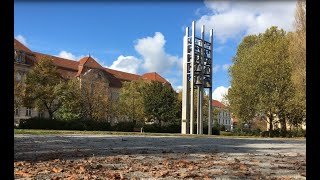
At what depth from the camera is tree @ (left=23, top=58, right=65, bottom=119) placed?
155 ft

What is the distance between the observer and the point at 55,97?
4841 centimetres

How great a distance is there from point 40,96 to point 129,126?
12.1 meters

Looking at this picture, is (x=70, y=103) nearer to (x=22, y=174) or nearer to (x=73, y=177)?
(x=22, y=174)

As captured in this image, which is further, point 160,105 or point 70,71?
point 70,71

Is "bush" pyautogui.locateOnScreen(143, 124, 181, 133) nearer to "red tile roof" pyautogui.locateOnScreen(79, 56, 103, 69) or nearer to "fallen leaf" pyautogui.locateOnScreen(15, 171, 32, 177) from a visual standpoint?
"fallen leaf" pyautogui.locateOnScreen(15, 171, 32, 177)

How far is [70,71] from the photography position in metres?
90.1

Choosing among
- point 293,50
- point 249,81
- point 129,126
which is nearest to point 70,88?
point 129,126

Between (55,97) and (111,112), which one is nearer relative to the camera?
(55,97)

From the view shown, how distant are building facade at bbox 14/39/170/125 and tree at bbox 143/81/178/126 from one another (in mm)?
7190

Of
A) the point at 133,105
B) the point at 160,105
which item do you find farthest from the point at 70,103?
the point at 160,105

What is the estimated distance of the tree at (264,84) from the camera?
1622 inches

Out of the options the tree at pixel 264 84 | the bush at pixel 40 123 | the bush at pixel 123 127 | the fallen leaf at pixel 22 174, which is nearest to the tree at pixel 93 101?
the bush at pixel 123 127

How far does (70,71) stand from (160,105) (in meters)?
38.1
